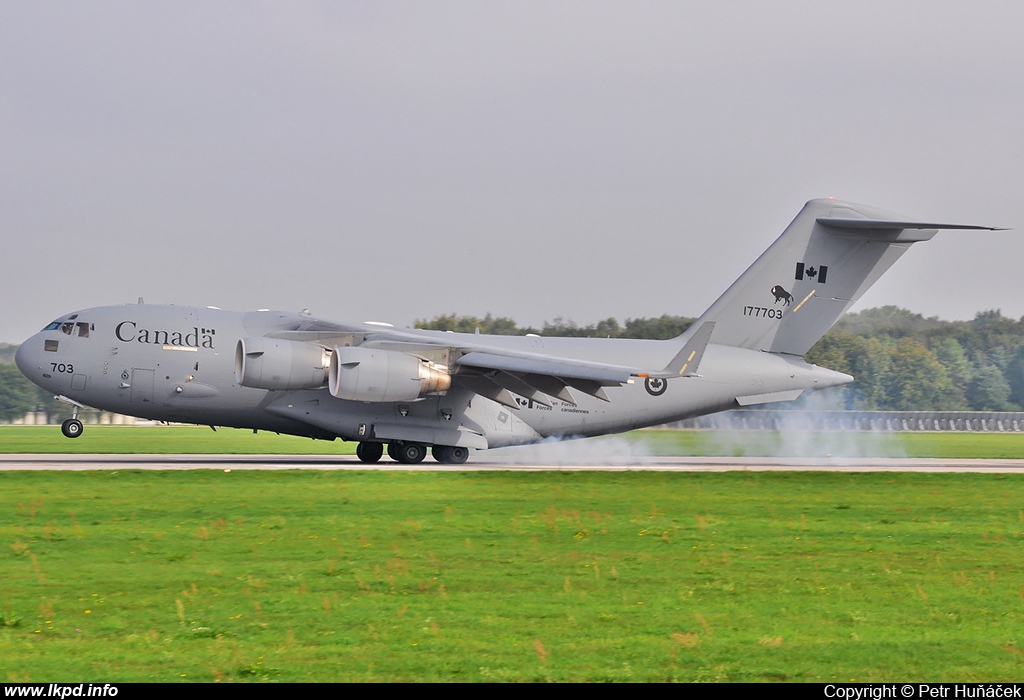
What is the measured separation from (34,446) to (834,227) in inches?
886

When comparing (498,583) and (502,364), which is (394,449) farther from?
(498,583)

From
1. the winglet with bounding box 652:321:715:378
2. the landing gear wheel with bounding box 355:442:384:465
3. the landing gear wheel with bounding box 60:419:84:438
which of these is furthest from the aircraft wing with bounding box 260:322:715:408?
the landing gear wheel with bounding box 60:419:84:438

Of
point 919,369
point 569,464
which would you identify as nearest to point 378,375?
point 569,464

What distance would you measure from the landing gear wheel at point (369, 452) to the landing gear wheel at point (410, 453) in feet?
2.49

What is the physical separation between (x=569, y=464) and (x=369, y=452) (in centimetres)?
441

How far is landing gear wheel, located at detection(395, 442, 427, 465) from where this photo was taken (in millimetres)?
23312

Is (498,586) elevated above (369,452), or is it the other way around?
(498,586)

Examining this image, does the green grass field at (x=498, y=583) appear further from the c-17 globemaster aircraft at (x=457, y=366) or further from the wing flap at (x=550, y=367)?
the c-17 globemaster aircraft at (x=457, y=366)

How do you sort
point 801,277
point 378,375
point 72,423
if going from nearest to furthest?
point 378,375, point 72,423, point 801,277

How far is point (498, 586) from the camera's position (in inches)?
362

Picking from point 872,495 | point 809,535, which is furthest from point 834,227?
point 809,535

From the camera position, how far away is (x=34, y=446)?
31.8 meters

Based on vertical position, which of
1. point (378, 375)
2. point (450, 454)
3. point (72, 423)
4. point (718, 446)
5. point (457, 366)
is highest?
point (457, 366)

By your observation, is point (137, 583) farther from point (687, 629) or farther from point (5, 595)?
point (687, 629)
